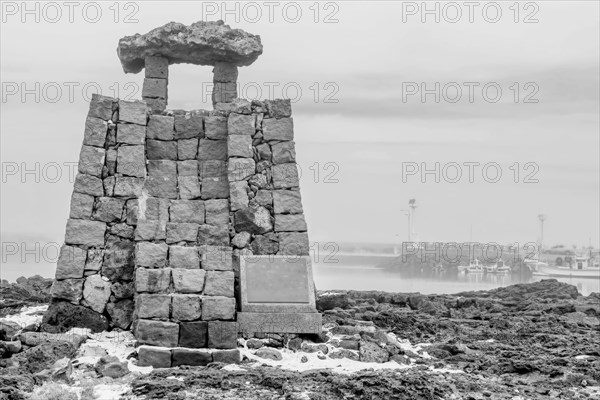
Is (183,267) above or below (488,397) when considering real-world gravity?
above

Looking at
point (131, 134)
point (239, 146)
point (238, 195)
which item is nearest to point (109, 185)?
point (131, 134)

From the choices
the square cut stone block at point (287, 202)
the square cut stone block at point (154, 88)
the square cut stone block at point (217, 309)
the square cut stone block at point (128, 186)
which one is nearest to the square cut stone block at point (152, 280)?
the square cut stone block at point (217, 309)

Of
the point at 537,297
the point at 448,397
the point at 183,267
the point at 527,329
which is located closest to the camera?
the point at 448,397

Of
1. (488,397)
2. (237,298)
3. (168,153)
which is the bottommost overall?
(488,397)

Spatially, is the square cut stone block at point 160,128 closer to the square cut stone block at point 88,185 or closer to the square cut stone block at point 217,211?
the square cut stone block at point 88,185

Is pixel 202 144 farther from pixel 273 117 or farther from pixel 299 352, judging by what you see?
pixel 299 352

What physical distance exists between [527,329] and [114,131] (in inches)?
286

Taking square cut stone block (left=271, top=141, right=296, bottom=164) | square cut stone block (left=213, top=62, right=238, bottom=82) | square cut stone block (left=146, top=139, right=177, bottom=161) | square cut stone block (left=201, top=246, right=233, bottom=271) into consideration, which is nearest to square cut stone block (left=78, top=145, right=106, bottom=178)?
Answer: square cut stone block (left=146, top=139, right=177, bottom=161)

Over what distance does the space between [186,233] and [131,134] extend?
1.78 meters

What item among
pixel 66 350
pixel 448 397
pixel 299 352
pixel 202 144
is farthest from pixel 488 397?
pixel 202 144

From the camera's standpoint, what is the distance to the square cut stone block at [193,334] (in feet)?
41.1

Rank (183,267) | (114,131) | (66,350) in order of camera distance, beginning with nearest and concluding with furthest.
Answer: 1. (66,350)
2. (183,267)
3. (114,131)

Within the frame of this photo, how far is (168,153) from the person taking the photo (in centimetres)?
1477

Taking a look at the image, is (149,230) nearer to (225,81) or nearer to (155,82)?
(155,82)
